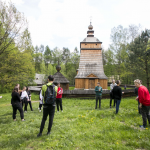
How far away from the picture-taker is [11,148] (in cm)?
353

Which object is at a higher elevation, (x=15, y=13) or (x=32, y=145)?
(x=15, y=13)

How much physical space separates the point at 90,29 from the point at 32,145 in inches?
1157

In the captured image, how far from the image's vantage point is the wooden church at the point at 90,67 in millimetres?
22766

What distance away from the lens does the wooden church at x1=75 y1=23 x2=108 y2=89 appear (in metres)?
22.8

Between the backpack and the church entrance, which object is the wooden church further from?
the backpack

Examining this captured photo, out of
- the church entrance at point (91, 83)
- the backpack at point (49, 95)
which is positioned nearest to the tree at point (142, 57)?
the church entrance at point (91, 83)

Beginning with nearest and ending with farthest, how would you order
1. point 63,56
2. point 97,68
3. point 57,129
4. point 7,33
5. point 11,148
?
point 11,148
point 57,129
point 7,33
point 97,68
point 63,56

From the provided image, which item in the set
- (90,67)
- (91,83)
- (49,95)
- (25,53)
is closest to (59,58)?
(90,67)

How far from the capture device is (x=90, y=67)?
24.0 m

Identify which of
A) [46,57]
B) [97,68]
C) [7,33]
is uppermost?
[46,57]

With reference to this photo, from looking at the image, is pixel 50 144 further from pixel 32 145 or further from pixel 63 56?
pixel 63 56

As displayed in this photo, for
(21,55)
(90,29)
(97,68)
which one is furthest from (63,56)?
(21,55)

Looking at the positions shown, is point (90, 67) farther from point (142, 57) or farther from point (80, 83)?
point (142, 57)

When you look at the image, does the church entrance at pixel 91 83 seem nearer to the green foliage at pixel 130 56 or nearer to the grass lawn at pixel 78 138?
the green foliage at pixel 130 56
